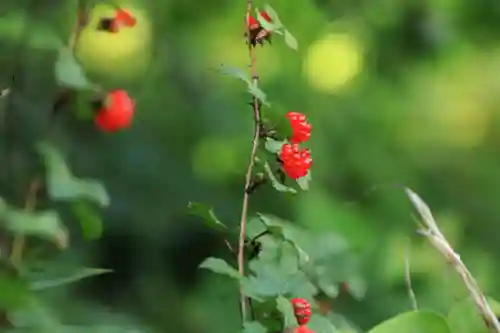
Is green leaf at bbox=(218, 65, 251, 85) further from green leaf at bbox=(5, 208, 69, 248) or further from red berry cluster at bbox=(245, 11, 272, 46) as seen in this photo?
green leaf at bbox=(5, 208, 69, 248)

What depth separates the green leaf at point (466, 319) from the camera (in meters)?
0.72

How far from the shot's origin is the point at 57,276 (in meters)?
0.59

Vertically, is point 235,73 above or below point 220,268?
above

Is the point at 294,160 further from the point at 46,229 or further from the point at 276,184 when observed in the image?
the point at 46,229

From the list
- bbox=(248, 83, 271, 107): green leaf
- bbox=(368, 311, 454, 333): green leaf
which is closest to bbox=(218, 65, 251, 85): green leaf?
bbox=(248, 83, 271, 107): green leaf

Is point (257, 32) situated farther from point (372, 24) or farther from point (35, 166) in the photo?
point (372, 24)

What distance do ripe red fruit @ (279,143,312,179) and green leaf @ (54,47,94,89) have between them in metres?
0.13

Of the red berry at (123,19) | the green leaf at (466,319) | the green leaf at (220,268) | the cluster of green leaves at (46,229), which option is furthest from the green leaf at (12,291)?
the green leaf at (466,319)

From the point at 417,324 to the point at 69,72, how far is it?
0.29 m

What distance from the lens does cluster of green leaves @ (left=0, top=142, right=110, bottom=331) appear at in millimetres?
529

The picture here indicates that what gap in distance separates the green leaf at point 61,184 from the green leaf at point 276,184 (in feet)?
0.32

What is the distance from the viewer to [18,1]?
0.98m

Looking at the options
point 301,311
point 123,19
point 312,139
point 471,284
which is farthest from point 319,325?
point 312,139

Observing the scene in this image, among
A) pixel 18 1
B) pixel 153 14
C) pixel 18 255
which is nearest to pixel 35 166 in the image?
pixel 18 255
